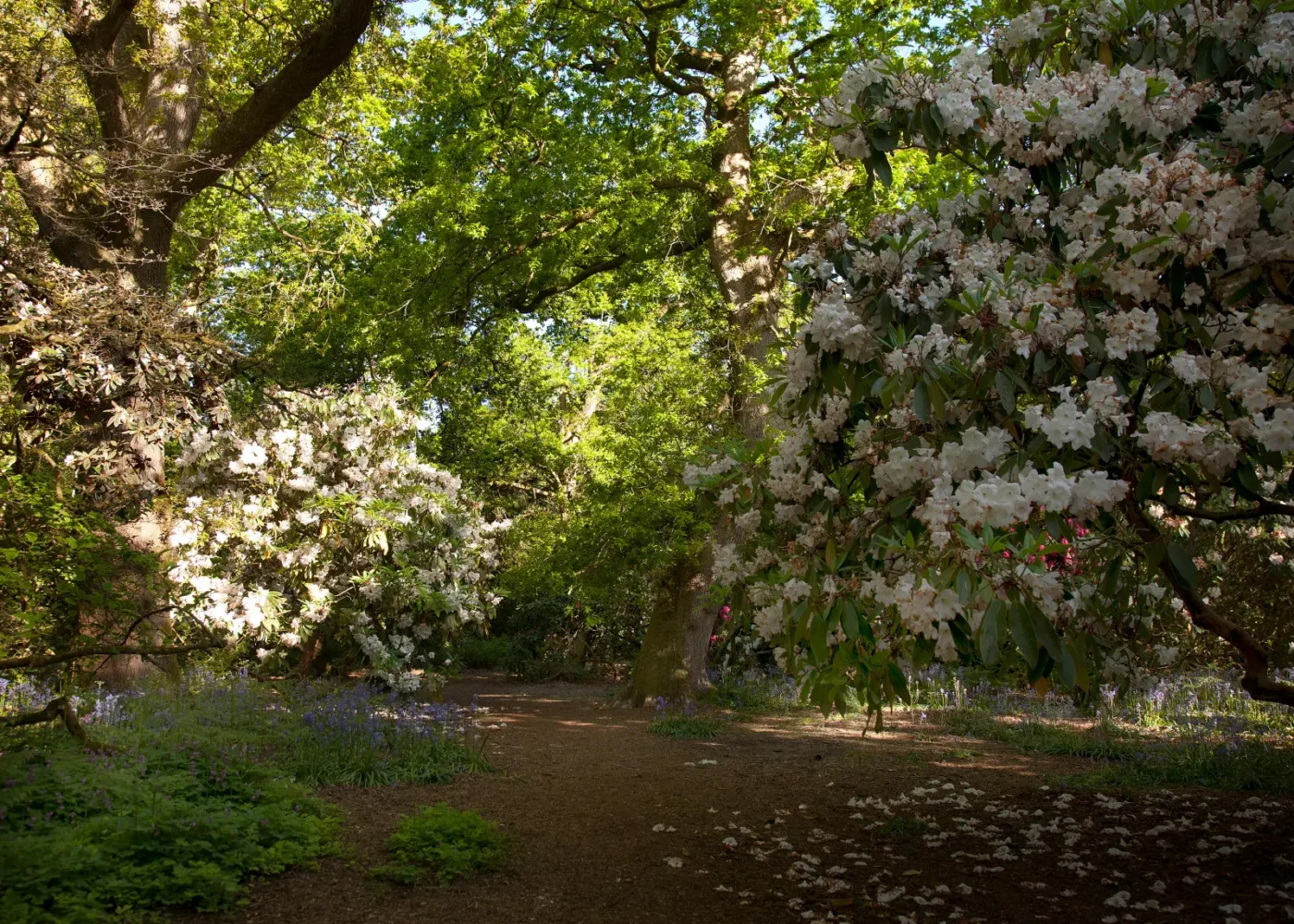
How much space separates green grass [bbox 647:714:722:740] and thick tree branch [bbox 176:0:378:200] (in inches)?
255

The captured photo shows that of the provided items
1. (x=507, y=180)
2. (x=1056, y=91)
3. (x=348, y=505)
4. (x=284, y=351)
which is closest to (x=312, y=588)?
(x=348, y=505)

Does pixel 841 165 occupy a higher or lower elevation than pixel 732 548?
higher

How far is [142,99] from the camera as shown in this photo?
9.11 meters

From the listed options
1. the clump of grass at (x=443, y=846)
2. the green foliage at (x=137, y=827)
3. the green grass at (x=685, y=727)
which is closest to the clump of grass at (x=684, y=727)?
the green grass at (x=685, y=727)

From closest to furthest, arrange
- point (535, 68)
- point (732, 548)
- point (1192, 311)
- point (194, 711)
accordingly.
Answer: point (1192, 311), point (732, 548), point (194, 711), point (535, 68)

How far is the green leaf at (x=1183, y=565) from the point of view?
2467 mm

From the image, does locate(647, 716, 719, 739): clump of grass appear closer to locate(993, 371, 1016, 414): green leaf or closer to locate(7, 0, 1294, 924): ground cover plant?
locate(7, 0, 1294, 924): ground cover plant

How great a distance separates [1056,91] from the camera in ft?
11.1

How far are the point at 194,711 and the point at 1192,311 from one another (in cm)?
645

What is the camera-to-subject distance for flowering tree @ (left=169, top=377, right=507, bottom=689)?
7223 mm

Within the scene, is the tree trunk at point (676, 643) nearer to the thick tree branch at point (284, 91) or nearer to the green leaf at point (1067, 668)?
the thick tree branch at point (284, 91)

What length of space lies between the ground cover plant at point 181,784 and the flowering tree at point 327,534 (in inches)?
29.6

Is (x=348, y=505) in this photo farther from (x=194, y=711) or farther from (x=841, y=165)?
(x=841, y=165)

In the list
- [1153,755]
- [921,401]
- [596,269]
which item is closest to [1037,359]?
[921,401]
